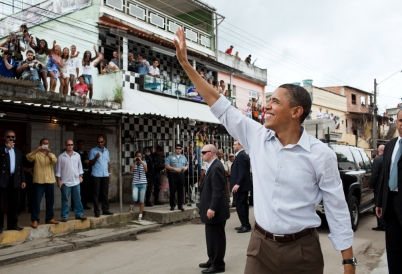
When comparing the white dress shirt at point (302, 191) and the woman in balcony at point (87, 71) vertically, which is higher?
the woman in balcony at point (87, 71)

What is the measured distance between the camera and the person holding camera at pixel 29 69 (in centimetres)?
1049

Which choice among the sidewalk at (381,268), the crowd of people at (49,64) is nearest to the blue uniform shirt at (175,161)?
the crowd of people at (49,64)

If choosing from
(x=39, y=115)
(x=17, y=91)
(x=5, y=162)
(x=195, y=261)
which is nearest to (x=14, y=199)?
(x=5, y=162)

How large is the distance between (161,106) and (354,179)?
8.24 meters

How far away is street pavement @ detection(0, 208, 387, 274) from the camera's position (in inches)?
239

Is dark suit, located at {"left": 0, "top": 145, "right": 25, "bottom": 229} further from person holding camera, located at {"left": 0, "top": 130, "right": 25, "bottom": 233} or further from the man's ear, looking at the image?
the man's ear

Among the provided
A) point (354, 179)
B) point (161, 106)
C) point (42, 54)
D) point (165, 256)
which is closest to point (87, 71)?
point (42, 54)

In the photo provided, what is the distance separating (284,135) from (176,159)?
8623 mm

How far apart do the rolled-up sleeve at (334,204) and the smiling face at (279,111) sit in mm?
371

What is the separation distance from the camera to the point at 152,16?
17469mm

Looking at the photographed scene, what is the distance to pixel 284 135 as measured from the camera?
2.63 metres

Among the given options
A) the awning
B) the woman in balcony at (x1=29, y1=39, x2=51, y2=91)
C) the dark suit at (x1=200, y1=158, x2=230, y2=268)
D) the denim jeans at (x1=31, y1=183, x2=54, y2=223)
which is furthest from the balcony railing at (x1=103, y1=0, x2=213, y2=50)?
the dark suit at (x1=200, y1=158, x2=230, y2=268)

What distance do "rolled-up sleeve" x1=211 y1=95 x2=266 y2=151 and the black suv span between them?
19.3 ft

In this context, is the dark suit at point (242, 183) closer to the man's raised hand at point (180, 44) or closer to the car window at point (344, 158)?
the car window at point (344, 158)
